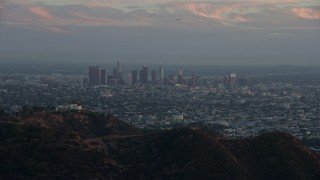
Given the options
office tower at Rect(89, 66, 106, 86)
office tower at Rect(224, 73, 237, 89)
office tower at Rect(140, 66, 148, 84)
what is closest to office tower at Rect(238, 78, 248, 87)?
office tower at Rect(224, 73, 237, 89)

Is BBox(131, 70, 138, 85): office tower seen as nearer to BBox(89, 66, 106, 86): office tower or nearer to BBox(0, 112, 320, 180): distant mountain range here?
BBox(89, 66, 106, 86): office tower

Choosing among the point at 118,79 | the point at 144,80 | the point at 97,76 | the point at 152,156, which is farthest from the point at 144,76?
the point at 152,156

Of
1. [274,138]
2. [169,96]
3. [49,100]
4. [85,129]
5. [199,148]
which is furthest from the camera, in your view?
[169,96]

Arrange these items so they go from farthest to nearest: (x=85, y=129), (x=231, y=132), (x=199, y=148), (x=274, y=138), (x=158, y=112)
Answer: (x=158, y=112)
(x=231, y=132)
(x=85, y=129)
(x=274, y=138)
(x=199, y=148)

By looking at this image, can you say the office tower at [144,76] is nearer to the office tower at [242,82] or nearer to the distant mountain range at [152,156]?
the office tower at [242,82]

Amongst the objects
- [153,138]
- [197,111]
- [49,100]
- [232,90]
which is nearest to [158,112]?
[197,111]

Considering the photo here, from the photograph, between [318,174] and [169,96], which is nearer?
[318,174]

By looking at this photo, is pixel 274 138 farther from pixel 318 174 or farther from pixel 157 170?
pixel 157 170

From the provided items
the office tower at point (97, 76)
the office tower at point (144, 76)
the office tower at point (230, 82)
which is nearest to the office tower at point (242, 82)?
the office tower at point (230, 82)
